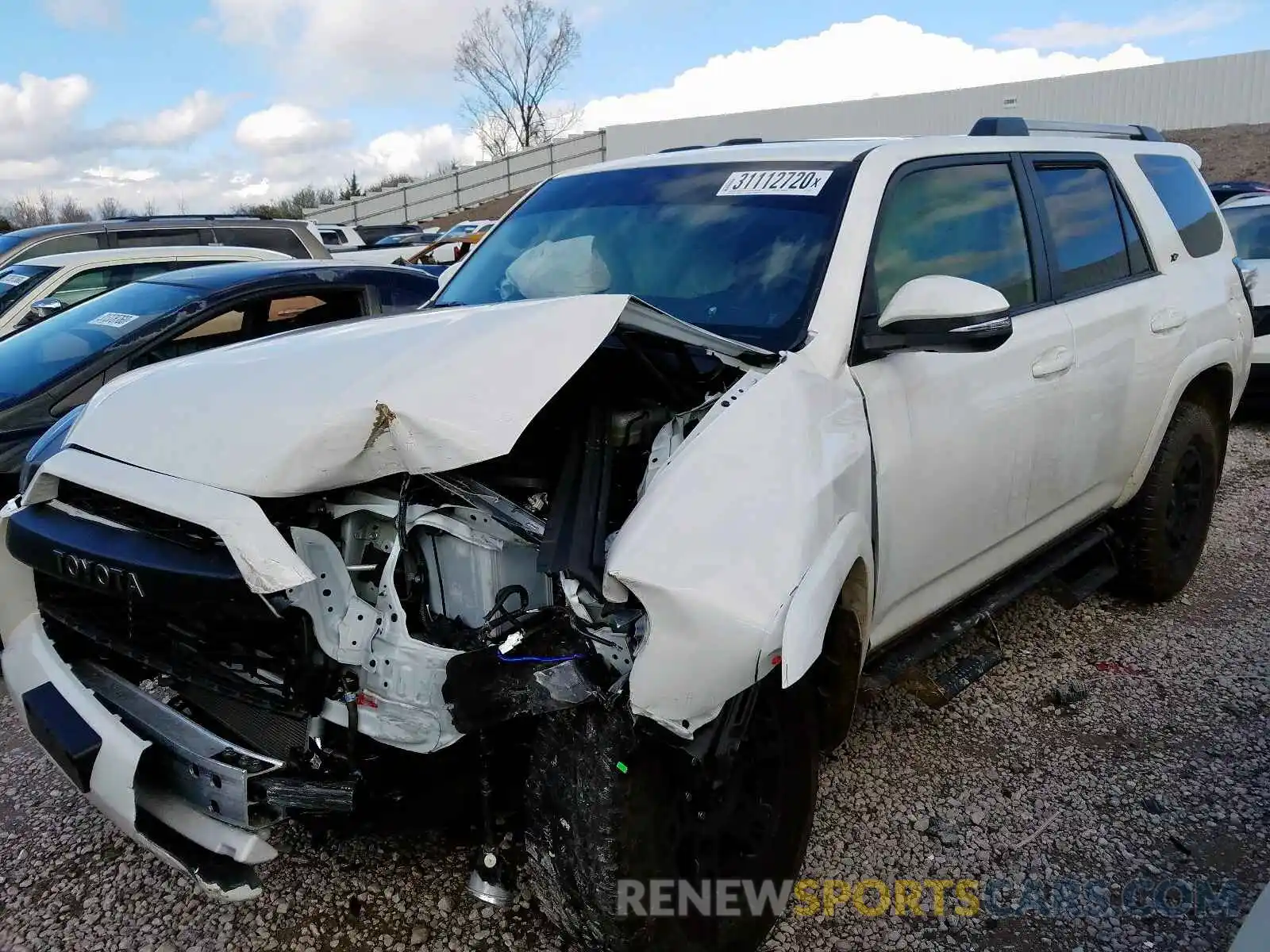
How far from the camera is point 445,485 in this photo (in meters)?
2.04

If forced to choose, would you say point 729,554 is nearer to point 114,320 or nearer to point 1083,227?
point 1083,227

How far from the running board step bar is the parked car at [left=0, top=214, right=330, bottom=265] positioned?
805 centimetres

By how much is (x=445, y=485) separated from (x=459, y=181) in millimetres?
35589

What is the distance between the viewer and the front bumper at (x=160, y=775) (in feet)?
6.56

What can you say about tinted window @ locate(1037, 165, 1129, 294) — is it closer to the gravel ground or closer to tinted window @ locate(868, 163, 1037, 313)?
tinted window @ locate(868, 163, 1037, 313)

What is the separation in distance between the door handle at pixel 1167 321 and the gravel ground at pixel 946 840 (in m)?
1.30

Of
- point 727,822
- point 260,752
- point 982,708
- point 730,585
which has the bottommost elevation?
point 982,708

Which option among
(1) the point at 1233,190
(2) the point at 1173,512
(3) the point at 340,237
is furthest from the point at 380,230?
(2) the point at 1173,512

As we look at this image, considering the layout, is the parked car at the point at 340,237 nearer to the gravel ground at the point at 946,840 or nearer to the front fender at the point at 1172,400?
the gravel ground at the point at 946,840

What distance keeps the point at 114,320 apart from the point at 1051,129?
4305 millimetres

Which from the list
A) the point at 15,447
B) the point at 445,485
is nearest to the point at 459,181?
the point at 15,447

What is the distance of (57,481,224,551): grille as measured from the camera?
2006 mm

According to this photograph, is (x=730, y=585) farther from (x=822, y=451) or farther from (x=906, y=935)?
(x=906, y=935)

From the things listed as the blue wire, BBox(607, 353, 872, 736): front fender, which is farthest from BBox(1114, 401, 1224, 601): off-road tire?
the blue wire
